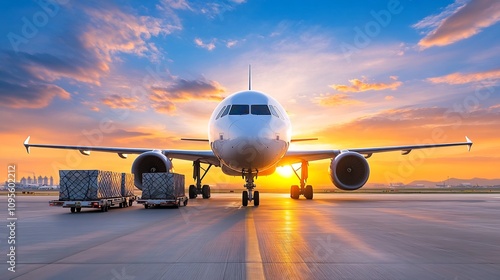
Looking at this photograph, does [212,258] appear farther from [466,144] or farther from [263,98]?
[466,144]

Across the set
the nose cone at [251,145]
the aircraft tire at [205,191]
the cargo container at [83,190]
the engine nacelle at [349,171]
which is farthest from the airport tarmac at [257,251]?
the aircraft tire at [205,191]

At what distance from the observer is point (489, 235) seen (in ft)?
31.2

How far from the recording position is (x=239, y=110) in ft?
56.3

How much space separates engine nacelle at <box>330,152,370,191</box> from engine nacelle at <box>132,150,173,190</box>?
27.9 ft

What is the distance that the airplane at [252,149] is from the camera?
1627 centimetres

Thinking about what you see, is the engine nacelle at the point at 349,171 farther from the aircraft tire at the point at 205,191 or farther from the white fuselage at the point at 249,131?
the aircraft tire at the point at 205,191

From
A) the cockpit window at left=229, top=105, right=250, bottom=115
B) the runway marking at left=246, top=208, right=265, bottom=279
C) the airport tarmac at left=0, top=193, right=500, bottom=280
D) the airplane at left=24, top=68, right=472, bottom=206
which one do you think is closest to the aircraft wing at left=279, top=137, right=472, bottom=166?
the airplane at left=24, top=68, right=472, bottom=206

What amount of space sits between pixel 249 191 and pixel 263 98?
413 cm

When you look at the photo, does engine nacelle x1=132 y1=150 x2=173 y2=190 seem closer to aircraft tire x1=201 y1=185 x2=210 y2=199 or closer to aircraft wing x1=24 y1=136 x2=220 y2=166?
aircraft wing x1=24 y1=136 x2=220 y2=166

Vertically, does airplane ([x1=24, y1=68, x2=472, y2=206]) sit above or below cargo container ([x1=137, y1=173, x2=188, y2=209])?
above

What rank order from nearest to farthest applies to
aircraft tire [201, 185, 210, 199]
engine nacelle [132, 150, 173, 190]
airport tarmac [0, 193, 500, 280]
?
airport tarmac [0, 193, 500, 280]
engine nacelle [132, 150, 173, 190]
aircraft tire [201, 185, 210, 199]

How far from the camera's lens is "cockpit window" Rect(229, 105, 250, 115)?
671 inches

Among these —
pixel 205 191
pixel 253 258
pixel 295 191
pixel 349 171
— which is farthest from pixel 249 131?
pixel 205 191

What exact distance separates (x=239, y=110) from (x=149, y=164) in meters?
7.61
